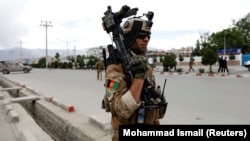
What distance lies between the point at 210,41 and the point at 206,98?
60.4 m

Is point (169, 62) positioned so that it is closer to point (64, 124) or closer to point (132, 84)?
point (64, 124)

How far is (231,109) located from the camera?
23.0 feet

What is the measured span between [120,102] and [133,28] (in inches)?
23.1

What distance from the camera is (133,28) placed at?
2.12 metres

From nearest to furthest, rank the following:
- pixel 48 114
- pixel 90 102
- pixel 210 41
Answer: pixel 48 114 < pixel 90 102 < pixel 210 41

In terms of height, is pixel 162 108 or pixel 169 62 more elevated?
pixel 169 62

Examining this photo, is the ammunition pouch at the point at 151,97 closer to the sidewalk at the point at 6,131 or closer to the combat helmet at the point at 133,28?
the combat helmet at the point at 133,28

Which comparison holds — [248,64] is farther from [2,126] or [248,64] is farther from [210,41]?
[210,41]

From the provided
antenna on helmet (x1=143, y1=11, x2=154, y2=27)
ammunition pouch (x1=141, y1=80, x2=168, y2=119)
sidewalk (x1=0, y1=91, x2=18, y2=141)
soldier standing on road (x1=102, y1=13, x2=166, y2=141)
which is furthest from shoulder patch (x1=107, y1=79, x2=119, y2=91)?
sidewalk (x1=0, y1=91, x2=18, y2=141)

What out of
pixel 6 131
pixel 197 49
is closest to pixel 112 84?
pixel 6 131

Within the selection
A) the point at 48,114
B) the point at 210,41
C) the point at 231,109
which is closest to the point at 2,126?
the point at 48,114

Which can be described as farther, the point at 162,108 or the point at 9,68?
the point at 9,68

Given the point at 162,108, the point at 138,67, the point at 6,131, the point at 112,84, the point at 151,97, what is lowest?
the point at 6,131

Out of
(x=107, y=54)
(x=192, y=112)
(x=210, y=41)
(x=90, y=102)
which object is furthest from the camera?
(x=210, y=41)
